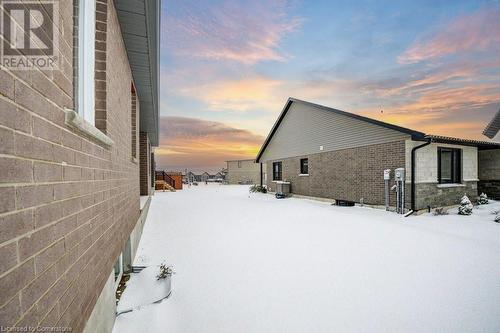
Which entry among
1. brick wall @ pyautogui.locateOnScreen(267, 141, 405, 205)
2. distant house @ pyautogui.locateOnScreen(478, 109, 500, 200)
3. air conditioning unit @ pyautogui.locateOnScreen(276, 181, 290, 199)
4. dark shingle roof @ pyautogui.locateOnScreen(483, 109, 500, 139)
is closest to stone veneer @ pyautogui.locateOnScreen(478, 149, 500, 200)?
distant house @ pyautogui.locateOnScreen(478, 109, 500, 200)

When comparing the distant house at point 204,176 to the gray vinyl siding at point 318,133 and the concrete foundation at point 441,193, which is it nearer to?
the gray vinyl siding at point 318,133

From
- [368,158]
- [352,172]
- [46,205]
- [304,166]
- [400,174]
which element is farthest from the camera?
[304,166]

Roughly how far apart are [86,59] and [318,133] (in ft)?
46.5

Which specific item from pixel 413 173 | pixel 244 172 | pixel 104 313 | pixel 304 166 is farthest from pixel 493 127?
pixel 244 172

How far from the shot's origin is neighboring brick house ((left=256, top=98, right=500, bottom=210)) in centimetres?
1007

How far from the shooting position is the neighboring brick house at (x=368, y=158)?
1007 centimetres

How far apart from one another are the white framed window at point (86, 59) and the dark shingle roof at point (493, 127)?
19171mm

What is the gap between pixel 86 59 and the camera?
239 centimetres

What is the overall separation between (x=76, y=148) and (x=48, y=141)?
1.60 ft

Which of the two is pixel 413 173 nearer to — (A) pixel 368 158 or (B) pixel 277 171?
(A) pixel 368 158

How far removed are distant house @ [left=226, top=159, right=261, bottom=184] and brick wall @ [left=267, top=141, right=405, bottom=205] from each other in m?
18.5

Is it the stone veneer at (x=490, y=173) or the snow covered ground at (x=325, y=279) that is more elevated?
the stone veneer at (x=490, y=173)

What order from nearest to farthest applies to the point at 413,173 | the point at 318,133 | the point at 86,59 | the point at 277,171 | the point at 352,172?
the point at 86,59 → the point at 413,173 → the point at 352,172 → the point at 318,133 → the point at 277,171

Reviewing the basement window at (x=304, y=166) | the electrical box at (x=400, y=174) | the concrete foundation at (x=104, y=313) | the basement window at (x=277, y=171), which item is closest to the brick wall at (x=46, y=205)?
the concrete foundation at (x=104, y=313)
